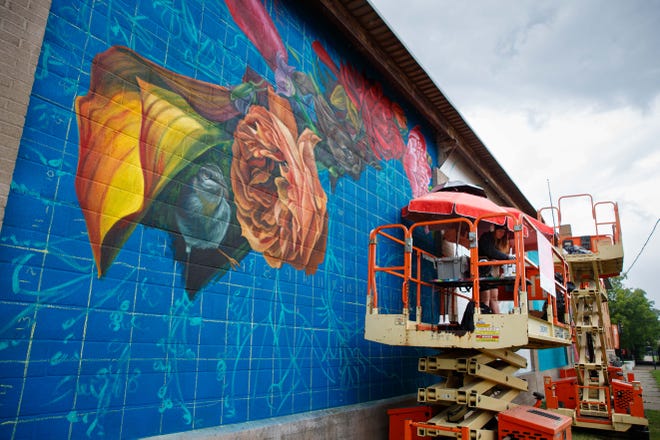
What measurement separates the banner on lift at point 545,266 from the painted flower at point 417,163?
404 centimetres

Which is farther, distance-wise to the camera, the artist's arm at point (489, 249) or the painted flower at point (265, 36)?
the artist's arm at point (489, 249)

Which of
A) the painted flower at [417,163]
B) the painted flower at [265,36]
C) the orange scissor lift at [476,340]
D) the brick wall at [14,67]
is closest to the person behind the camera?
the brick wall at [14,67]

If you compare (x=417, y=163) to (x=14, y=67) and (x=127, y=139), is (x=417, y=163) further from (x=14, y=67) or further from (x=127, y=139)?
(x=14, y=67)

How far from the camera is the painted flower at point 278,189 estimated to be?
5.97 meters

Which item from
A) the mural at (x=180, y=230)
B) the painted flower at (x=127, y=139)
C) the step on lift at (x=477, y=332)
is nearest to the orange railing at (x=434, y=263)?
the step on lift at (x=477, y=332)

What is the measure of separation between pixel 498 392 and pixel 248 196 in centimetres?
495

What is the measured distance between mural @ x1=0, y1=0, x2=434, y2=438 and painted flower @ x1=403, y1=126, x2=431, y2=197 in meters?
2.78

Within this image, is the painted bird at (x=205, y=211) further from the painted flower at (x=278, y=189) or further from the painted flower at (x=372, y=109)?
the painted flower at (x=372, y=109)

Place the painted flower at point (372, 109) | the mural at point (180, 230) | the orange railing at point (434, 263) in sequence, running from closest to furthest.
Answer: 1. the mural at point (180, 230)
2. the orange railing at point (434, 263)
3. the painted flower at point (372, 109)

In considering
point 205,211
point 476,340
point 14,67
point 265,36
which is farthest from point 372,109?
point 14,67

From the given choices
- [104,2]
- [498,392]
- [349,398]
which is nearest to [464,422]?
[498,392]

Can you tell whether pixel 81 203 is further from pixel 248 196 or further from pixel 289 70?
pixel 289 70

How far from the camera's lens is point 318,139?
24.6ft

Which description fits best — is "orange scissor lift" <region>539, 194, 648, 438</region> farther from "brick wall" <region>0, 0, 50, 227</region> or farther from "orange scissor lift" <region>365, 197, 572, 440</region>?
"brick wall" <region>0, 0, 50, 227</region>
